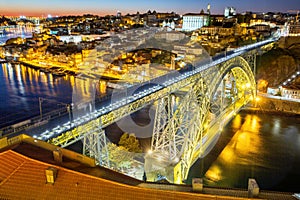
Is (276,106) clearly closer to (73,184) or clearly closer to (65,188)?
(73,184)

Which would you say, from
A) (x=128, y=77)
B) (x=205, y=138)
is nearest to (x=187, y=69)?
(x=205, y=138)

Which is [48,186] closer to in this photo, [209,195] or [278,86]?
[209,195]

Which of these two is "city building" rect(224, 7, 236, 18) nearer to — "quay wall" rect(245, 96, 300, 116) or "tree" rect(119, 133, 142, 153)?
→ "quay wall" rect(245, 96, 300, 116)

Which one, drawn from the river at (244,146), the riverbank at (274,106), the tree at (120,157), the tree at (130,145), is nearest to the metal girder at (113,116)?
the river at (244,146)

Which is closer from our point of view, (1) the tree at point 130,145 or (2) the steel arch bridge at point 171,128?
(2) the steel arch bridge at point 171,128

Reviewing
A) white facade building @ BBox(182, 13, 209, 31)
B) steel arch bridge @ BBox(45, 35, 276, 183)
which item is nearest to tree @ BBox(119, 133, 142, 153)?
steel arch bridge @ BBox(45, 35, 276, 183)

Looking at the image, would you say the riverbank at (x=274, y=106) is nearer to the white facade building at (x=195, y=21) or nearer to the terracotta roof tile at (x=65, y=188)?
the terracotta roof tile at (x=65, y=188)

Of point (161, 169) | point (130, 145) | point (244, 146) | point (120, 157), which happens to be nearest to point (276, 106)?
point (244, 146)
